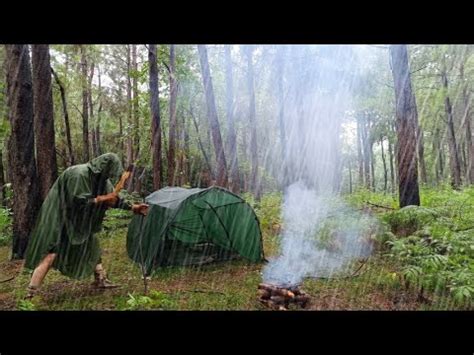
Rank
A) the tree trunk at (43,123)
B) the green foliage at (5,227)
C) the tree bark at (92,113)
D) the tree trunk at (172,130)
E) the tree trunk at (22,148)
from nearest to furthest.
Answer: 1. the tree trunk at (22,148)
2. the tree trunk at (43,123)
3. the green foliage at (5,227)
4. the tree trunk at (172,130)
5. the tree bark at (92,113)

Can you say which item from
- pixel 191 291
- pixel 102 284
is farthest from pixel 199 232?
pixel 102 284

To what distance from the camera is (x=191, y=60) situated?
35.2 ft

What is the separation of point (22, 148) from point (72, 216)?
5.35 feet

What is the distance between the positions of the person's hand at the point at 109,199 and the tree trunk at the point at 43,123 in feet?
5.36

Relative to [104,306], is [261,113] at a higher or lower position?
higher

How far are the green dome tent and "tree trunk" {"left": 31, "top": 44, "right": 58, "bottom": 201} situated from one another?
110cm

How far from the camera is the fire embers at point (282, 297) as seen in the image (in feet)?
10.3

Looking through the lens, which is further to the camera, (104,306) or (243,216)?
(243,216)

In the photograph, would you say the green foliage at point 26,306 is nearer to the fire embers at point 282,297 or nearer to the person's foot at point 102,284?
the person's foot at point 102,284

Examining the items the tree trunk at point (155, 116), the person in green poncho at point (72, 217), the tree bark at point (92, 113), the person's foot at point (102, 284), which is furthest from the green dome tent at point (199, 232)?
the tree bark at point (92, 113)
